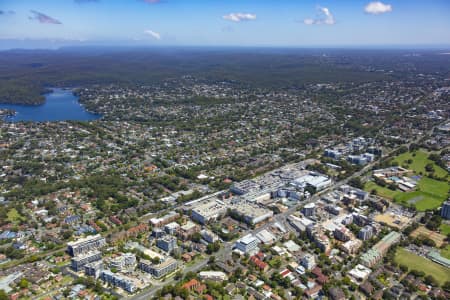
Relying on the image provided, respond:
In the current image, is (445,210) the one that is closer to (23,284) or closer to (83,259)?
(83,259)

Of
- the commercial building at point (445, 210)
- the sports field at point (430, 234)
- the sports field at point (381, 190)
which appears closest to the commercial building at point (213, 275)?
the sports field at point (430, 234)

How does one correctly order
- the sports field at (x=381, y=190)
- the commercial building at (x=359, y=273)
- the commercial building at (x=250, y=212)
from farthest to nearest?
1. the sports field at (x=381, y=190)
2. the commercial building at (x=250, y=212)
3. the commercial building at (x=359, y=273)

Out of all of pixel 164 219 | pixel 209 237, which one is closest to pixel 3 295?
pixel 164 219

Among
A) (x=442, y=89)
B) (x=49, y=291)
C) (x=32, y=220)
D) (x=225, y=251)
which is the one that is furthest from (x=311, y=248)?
(x=442, y=89)

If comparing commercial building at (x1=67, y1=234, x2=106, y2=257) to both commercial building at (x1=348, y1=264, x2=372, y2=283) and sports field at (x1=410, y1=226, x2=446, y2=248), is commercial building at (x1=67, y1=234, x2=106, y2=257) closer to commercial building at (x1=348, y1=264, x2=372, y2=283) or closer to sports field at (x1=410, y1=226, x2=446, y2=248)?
commercial building at (x1=348, y1=264, x2=372, y2=283)

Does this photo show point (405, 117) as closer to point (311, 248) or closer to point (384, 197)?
point (384, 197)

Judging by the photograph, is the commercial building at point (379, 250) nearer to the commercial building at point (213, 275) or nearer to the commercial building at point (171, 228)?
the commercial building at point (213, 275)
